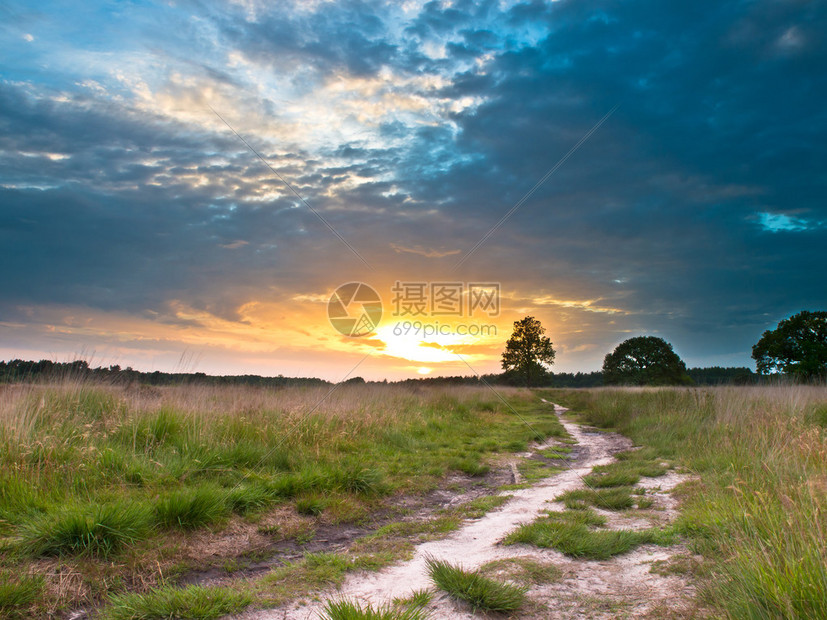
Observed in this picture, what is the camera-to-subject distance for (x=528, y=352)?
5400 centimetres

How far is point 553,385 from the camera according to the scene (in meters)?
56.4

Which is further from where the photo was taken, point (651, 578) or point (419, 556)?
point (419, 556)

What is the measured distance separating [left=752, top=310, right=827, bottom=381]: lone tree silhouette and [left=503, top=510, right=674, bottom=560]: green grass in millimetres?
29265

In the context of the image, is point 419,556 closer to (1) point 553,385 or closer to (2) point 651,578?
(2) point 651,578

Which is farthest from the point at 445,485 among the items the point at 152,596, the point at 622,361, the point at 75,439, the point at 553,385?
the point at 553,385

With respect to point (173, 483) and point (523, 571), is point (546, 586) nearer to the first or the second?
→ point (523, 571)

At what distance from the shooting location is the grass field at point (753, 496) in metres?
2.40

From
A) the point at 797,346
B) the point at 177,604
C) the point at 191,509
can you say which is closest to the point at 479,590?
the point at 177,604

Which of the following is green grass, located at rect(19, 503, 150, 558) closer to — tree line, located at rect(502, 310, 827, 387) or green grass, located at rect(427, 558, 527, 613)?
green grass, located at rect(427, 558, 527, 613)

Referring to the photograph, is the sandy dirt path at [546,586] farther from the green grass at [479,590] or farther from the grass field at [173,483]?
the grass field at [173,483]

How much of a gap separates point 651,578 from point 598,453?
24.3ft

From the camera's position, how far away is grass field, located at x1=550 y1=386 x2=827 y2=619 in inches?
94.7

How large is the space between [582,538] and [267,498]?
3.70m

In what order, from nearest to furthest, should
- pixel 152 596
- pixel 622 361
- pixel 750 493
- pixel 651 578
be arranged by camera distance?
pixel 152 596
pixel 651 578
pixel 750 493
pixel 622 361
